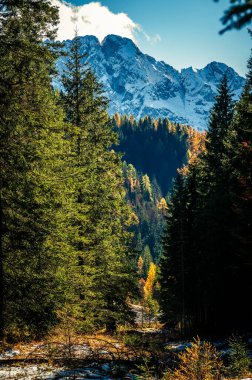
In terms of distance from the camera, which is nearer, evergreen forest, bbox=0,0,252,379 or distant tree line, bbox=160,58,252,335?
evergreen forest, bbox=0,0,252,379

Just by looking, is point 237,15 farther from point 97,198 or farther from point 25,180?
point 97,198

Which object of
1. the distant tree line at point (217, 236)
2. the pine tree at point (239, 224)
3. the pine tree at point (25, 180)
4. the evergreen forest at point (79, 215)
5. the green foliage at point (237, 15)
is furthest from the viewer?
the distant tree line at point (217, 236)

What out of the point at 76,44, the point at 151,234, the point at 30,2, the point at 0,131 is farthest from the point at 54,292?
the point at 151,234

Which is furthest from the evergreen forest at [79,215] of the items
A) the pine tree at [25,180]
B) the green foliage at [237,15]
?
the green foliage at [237,15]

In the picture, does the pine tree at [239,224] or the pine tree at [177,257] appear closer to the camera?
the pine tree at [239,224]

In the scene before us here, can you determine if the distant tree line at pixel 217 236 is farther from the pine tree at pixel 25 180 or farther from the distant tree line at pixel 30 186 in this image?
the pine tree at pixel 25 180

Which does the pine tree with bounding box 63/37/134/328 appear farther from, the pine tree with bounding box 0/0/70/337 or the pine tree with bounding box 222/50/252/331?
the pine tree with bounding box 222/50/252/331

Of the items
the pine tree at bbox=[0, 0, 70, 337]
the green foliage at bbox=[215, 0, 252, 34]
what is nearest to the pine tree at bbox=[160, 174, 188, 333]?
the pine tree at bbox=[0, 0, 70, 337]

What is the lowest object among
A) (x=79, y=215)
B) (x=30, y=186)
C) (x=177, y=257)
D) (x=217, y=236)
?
(x=177, y=257)

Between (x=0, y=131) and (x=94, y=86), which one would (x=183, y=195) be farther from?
(x=0, y=131)

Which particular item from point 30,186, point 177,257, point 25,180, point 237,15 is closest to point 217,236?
point 177,257

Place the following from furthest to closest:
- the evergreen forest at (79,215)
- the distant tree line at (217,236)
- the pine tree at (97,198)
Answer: the distant tree line at (217,236) < the pine tree at (97,198) < the evergreen forest at (79,215)

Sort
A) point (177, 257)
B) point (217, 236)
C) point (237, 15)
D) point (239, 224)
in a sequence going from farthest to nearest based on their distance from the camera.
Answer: point (177, 257) < point (217, 236) < point (239, 224) < point (237, 15)

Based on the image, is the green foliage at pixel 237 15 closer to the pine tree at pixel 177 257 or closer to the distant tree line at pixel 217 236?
the distant tree line at pixel 217 236
